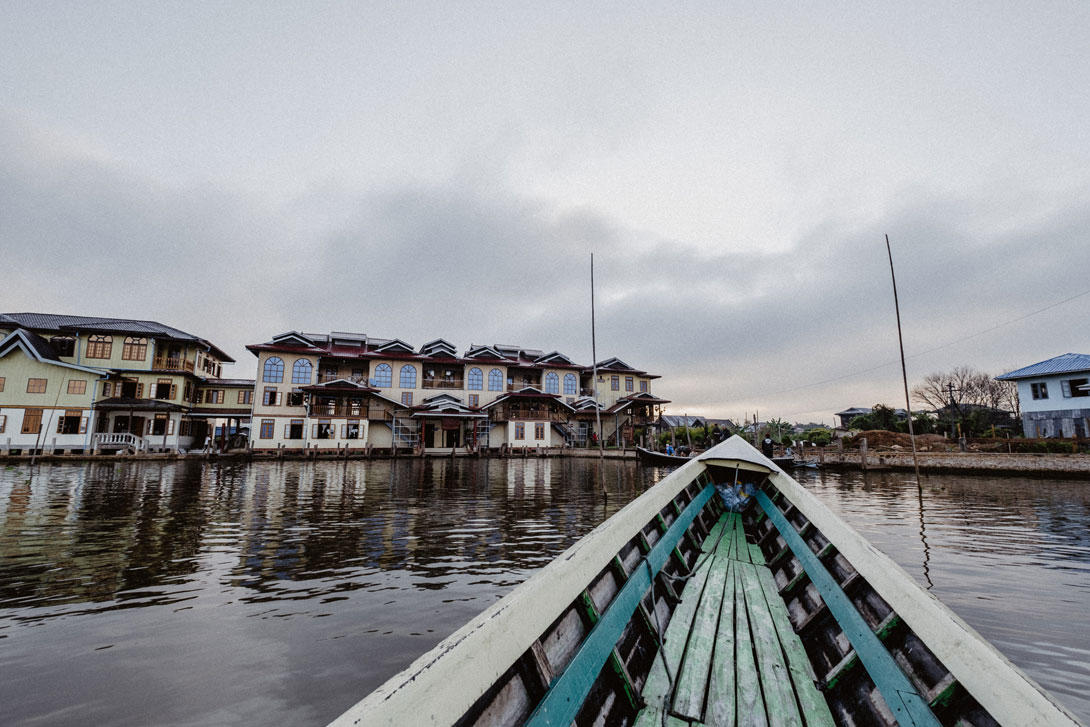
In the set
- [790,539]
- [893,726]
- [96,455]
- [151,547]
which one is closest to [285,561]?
[151,547]

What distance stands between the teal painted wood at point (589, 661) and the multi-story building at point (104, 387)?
3996 centimetres

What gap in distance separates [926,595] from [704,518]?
5169mm

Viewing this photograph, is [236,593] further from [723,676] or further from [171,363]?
[171,363]

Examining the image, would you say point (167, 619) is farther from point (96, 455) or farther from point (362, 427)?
point (96, 455)

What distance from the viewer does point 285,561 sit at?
7641 millimetres

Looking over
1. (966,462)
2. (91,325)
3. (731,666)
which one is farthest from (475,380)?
(731,666)

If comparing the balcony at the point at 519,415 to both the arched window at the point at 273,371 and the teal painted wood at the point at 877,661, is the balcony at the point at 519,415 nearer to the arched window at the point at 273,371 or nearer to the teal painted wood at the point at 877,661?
the arched window at the point at 273,371

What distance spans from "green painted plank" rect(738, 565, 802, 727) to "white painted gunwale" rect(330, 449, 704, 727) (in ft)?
3.93

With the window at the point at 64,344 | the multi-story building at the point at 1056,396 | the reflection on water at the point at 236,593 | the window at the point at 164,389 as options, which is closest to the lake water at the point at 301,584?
the reflection on water at the point at 236,593

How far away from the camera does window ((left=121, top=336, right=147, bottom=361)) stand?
3369cm

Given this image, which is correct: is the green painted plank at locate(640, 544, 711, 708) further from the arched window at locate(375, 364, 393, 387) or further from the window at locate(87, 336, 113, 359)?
the window at locate(87, 336, 113, 359)

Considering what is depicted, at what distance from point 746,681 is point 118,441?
136ft

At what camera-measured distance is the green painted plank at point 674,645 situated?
258 centimetres

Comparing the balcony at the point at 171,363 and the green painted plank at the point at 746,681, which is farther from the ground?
the balcony at the point at 171,363
